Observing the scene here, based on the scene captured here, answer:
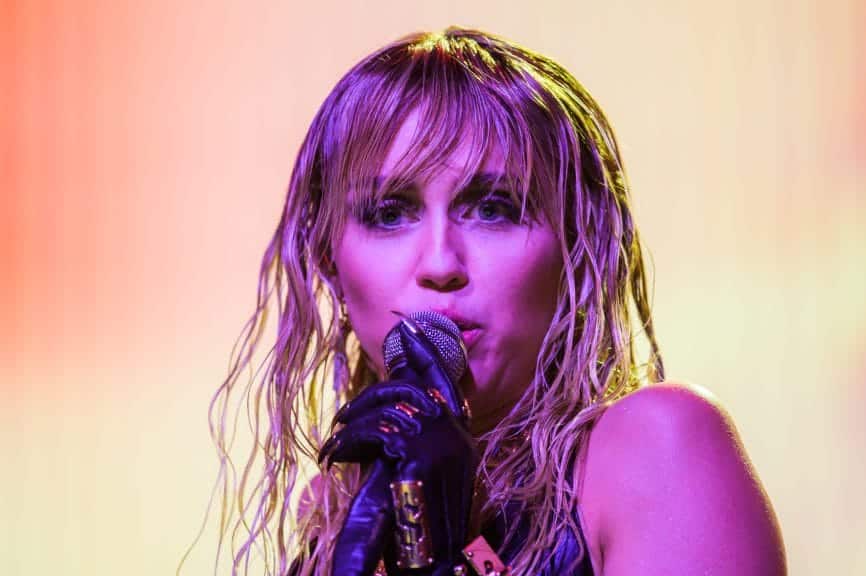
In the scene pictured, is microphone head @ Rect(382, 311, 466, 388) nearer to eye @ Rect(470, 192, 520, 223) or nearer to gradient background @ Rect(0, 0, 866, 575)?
eye @ Rect(470, 192, 520, 223)

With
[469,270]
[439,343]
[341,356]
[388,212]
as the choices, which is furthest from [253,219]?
[439,343]

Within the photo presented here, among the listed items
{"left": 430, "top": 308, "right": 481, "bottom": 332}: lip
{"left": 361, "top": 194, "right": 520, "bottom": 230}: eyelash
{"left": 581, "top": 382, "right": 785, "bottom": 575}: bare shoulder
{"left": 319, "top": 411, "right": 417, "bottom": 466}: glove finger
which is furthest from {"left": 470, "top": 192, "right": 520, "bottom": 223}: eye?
{"left": 319, "top": 411, "right": 417, "bottom": 466}: glove finger

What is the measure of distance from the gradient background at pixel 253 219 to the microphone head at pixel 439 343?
2.86ft

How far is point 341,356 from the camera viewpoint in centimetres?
165

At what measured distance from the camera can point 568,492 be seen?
1230 mm

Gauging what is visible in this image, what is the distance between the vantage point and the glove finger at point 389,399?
3.46 feet

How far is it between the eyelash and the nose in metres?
0.05

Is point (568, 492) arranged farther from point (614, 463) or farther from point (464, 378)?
point (464, 378)

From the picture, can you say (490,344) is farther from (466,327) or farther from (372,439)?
(372,439)

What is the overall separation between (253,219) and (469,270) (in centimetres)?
90

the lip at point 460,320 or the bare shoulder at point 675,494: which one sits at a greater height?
the lip at point 460,320

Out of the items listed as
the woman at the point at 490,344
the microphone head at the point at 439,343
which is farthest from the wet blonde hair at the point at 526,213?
the microphone head at the point at 439,343

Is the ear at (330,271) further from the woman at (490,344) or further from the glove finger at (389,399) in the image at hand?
the glove finger at (389,399)

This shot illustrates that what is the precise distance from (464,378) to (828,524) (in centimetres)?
85
